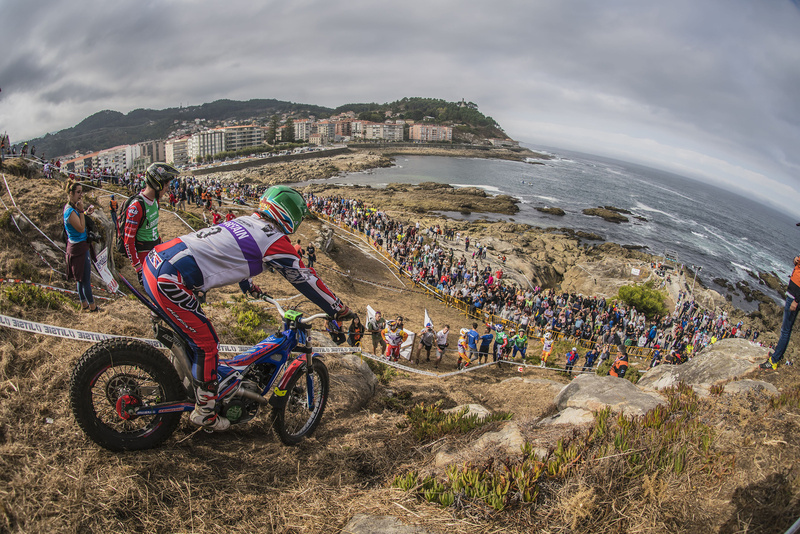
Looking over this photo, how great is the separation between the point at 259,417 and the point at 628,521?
3.73 meters

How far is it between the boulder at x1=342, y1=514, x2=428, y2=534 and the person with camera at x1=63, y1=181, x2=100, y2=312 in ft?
17.4

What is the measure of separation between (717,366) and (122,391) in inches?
485

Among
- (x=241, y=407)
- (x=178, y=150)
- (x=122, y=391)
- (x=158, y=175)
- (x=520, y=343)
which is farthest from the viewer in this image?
(x=178, y=150)

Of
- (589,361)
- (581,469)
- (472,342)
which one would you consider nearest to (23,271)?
(581,469)

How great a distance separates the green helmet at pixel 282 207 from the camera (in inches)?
144

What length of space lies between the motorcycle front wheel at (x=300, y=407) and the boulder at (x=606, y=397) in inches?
151

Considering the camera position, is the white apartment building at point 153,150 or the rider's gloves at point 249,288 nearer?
the rider's gloves at point 249,288

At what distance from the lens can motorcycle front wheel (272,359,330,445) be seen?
4.05 m

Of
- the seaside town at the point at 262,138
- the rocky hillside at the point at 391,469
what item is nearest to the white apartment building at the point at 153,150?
the seaside town at the point at 262,138

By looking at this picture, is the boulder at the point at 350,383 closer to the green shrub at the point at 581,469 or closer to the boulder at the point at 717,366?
the green shrub at the point at 581,469

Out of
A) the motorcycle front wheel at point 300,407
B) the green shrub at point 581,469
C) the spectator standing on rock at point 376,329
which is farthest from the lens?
the spectator standing on rock at point 376,329

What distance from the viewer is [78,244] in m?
6.36

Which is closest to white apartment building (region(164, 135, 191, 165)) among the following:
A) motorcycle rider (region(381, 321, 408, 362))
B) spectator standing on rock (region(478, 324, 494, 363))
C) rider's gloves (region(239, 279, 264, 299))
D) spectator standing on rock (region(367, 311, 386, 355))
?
spectator standing on rock (region(367, 311, 386, 355))

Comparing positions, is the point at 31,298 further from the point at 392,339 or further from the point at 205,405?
the point at 392,339
